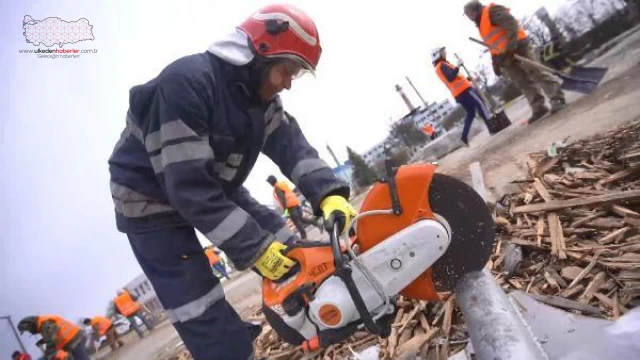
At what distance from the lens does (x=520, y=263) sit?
2406mm

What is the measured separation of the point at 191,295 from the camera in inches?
74.3

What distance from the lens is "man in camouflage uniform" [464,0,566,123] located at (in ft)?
19.1

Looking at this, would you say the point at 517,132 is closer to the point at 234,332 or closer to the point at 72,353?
the point at 234,332

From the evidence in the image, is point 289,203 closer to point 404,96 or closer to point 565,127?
point 565,127

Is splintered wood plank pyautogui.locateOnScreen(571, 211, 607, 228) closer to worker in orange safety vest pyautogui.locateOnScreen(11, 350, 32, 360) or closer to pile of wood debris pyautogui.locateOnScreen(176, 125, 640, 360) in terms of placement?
pile of wood debris pyautogui.locateOnScreen(176, 125, 640, 360)

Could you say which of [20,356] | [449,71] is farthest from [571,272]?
[20,356]

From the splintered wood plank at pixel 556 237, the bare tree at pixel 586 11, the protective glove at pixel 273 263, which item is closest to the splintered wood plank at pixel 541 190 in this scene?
the splintered wood plank at pixel 556 237

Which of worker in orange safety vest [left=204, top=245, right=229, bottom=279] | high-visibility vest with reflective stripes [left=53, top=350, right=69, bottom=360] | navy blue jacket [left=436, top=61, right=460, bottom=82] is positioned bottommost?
worker in orange safety vest [left=204, top=245, right=229, bottom=279]

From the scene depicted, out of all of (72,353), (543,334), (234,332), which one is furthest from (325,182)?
(72,353)

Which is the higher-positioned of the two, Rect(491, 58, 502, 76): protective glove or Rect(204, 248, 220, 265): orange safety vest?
Rect(491, 58, 502, 76): protective glove

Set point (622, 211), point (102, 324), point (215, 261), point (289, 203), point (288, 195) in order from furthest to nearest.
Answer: point (215, 261) < point (102, 324) < point (288, 195) < point (289, 203) < point (622, 211)

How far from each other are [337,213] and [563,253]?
1.52 meters

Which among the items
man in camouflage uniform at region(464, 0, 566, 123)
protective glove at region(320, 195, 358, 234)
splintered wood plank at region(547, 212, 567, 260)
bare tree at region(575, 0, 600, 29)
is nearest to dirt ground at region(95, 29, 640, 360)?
man in camouflage uniform at region(464, 0, 566, 123)

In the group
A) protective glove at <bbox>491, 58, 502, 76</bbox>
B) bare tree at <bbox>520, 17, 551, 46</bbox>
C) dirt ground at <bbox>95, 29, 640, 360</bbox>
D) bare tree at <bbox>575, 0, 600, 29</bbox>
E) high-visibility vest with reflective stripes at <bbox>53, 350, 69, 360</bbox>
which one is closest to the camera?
dirt ground at <bbox>95, 29, 640, 360</bbox>
